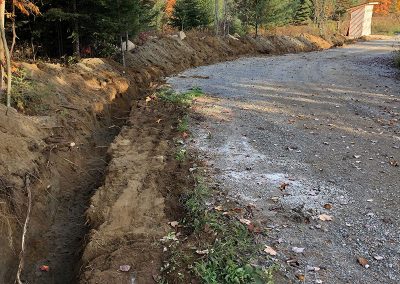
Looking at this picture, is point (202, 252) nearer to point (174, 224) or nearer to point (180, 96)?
point (174, 224)

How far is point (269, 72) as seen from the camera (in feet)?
59.5

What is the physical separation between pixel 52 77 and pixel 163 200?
587 centimetres

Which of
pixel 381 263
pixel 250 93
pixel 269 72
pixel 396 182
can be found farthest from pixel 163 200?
pixel 269 72

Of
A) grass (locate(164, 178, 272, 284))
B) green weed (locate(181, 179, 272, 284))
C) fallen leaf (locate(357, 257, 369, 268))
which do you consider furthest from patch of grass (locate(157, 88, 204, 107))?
fallen leaf (locate(357, 257, 369, 268))

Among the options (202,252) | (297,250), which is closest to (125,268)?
(202,252)

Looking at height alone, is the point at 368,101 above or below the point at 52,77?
below

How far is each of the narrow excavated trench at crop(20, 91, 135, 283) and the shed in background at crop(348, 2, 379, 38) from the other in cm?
4043

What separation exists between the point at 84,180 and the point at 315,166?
4357 mm

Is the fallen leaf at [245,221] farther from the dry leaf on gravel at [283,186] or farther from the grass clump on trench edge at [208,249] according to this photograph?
the dry leaf on gravel at [283,186]

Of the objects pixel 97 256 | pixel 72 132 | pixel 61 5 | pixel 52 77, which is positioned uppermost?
pixel 61 5

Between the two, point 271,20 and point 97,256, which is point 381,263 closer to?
point 97,256

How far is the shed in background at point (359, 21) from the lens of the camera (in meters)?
42.4

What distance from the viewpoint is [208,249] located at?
4.87 meters

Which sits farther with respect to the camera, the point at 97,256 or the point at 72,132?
the point at 72,132
